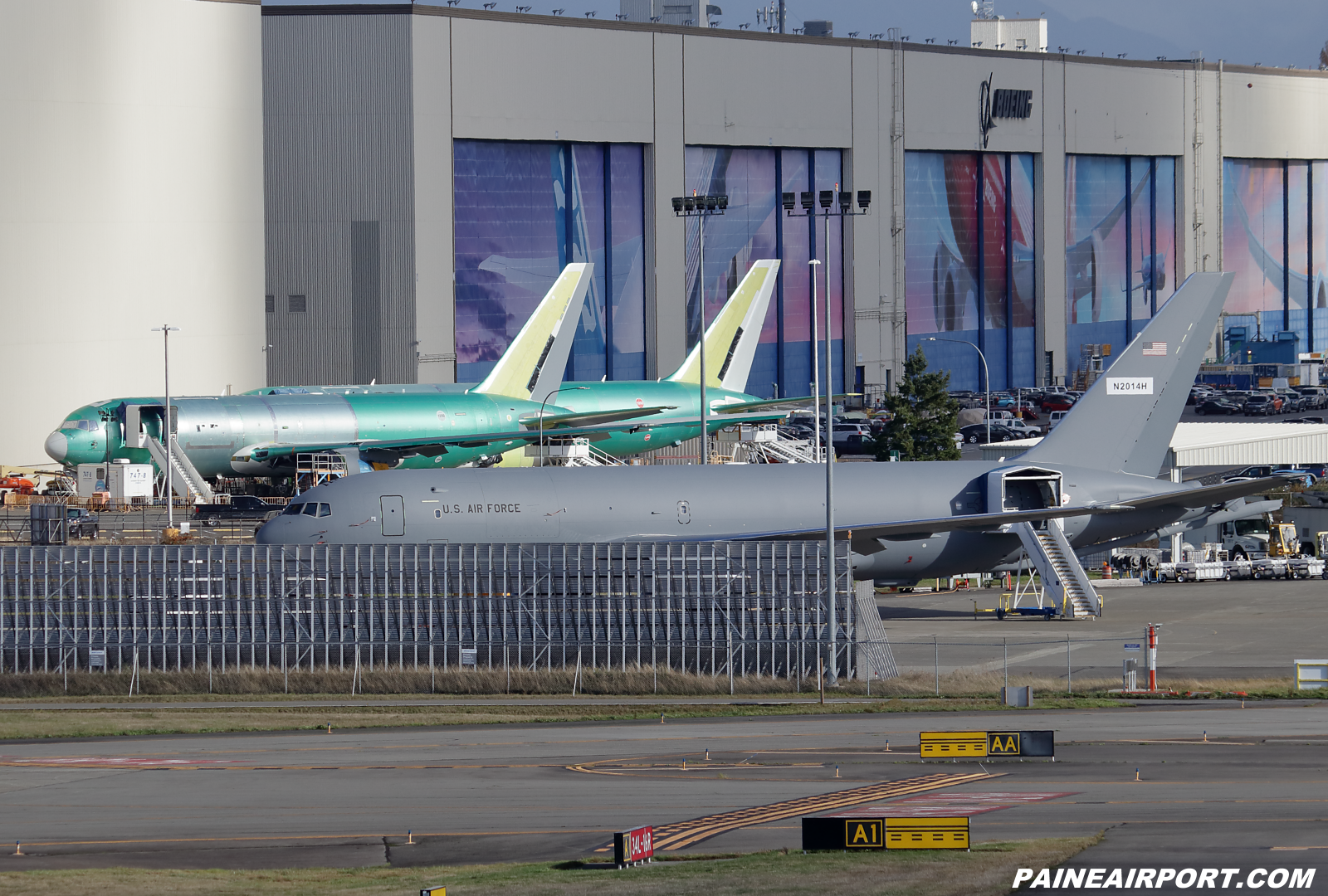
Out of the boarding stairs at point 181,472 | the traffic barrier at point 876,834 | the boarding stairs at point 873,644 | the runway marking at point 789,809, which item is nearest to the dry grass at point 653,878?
the traffic barrier at point 876,834

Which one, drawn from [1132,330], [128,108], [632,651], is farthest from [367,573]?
[1132,330]

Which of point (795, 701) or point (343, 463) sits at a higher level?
point (343, 463)

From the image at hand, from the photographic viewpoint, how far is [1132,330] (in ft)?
557

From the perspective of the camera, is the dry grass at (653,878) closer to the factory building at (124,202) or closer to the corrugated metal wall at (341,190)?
the factory building at (124,202)

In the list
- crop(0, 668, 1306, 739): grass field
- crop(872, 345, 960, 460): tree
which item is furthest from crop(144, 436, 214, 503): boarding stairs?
crop(872, 345, 960, 460): tree

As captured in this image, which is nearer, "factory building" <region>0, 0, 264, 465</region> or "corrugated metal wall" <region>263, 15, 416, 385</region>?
"factory building" <region>0, 0, 264, 465</region>

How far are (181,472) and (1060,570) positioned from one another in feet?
153

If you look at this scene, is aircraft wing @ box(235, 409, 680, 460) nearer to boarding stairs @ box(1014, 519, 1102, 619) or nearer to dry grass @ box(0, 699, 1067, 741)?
boarding stairs @ box(1014, 519, 1102, 619)

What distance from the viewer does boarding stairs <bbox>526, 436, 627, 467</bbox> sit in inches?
3430

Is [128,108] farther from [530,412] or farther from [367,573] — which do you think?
[367,573]

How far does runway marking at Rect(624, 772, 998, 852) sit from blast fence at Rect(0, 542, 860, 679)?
16.1 meters

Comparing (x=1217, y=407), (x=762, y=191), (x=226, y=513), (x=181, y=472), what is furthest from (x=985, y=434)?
(x=226, y=513)

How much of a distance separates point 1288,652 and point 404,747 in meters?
26.6

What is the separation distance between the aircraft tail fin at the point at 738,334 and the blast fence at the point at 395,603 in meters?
57.5
